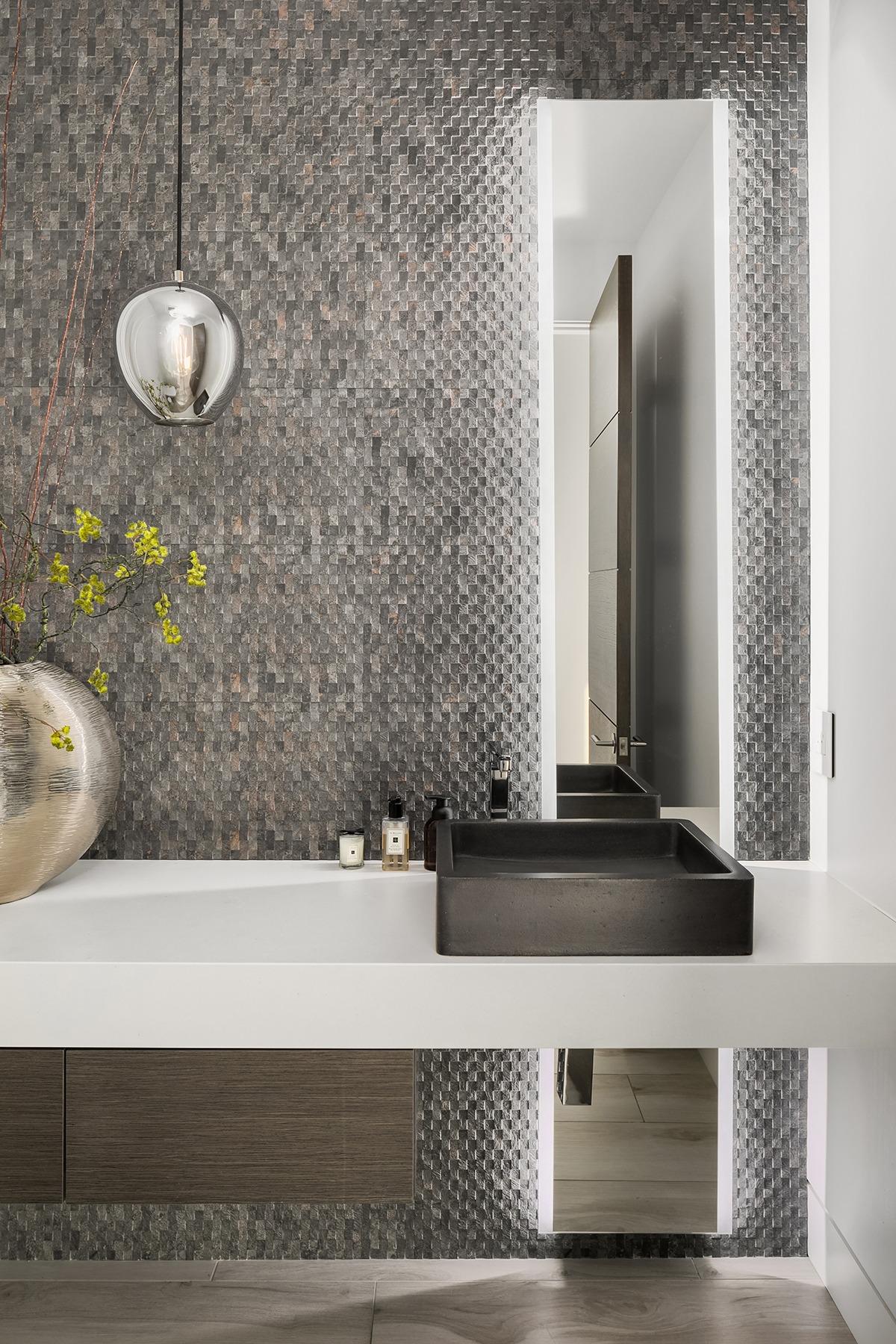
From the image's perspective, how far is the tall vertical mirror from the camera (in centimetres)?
223

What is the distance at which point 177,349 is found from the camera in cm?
199

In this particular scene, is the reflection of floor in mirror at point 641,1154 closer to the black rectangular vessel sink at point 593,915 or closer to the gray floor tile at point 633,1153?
the gray floor tile at point 633,1153

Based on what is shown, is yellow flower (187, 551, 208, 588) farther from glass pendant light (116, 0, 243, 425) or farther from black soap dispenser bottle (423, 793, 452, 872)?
black soap dispenser bottle (423, 793, 452, 872)

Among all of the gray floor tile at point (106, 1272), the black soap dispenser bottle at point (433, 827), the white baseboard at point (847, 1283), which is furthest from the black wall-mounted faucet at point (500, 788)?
the gray floor tile at point (106, 1272)

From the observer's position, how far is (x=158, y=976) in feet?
5.46

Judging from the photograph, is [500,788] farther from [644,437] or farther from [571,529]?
[644,437]

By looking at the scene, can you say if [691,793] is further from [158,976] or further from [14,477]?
[14,477]

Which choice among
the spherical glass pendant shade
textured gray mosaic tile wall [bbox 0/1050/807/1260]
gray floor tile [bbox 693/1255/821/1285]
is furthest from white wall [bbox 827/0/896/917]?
the spherical glass pendant shade

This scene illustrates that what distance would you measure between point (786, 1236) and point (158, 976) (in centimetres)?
162

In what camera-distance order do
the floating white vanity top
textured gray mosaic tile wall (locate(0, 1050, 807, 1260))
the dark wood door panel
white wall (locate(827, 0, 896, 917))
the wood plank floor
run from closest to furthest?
1. the floating white vanity top
2. the dark wood door panel
3. white wall (locate(827, 0, 896, 917))
4. the wood plank floor
5. textured gray mosaic tile wall (locate(0, 1050, 807, 1260))

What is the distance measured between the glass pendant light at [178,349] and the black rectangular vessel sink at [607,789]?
1.10 metres

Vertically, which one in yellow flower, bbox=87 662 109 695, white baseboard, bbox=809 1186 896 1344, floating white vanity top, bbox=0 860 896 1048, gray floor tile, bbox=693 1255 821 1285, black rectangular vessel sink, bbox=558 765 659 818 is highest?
yellow flower, bbox=87 662 109 695

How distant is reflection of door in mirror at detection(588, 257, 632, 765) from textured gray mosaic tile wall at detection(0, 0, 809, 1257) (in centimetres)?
14

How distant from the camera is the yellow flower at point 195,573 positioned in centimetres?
217
